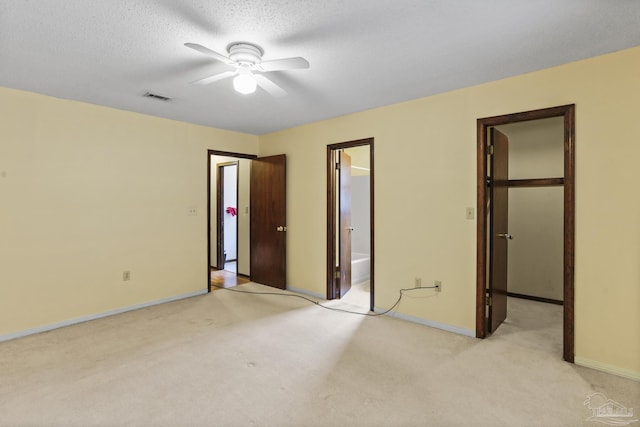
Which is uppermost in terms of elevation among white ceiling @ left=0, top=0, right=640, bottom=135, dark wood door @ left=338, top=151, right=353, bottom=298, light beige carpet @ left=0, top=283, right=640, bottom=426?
white ceiling @ left=0, top=0, right=640, bottom=135

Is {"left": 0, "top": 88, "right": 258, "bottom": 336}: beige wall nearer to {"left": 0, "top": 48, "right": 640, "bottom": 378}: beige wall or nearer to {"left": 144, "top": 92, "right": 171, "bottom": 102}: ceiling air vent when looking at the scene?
{"left": 0, "top": 48, "right": 640, "bottom": 378}: beige wall

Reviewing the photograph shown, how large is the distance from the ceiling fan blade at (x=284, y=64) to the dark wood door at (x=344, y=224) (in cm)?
221

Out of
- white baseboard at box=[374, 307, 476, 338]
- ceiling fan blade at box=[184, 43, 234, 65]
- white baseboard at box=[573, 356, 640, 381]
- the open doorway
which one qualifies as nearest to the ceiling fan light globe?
ceiling fan blade at box=[184, 43, 234, 65]

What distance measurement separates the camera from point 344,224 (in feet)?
14.7

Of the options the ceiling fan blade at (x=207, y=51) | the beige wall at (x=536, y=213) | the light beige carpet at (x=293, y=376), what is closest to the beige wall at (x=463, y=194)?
the light beige carpet at (x=293, y=376)

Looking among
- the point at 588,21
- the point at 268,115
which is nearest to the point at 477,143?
the point at 588,21

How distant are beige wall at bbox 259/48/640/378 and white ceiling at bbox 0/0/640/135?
0.23 metres

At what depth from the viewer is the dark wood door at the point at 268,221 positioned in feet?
15.6

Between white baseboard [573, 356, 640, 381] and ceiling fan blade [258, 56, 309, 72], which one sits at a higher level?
ceiling fan blade [258, 56, 309, 72]

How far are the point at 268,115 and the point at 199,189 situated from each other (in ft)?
4.83

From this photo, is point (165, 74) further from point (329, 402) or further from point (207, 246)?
point (329, 402)

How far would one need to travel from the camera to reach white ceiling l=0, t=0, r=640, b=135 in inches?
70.9

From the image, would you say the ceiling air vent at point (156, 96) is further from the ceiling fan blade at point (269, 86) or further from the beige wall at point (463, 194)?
the beige wall at point (463, 194)

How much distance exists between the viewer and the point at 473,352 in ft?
8.95
